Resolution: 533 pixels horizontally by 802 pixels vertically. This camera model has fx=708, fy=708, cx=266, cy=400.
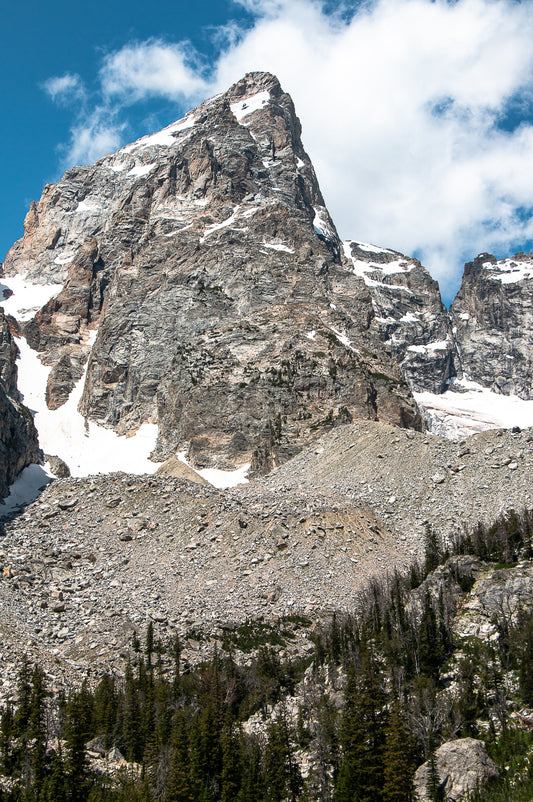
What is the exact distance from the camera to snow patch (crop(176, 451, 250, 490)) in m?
128

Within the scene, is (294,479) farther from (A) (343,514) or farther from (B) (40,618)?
(B) (40,618)

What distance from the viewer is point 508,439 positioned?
9788cm

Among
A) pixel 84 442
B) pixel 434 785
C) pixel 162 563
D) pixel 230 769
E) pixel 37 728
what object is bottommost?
pixel 434 785

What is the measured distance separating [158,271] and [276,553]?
121m

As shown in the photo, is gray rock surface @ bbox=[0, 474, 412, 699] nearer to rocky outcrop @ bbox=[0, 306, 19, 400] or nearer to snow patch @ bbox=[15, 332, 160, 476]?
snow patch @ bbox=[15, 332, 160, 476]

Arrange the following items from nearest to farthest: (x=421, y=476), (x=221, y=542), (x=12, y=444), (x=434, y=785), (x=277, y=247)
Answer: (x=434, y=785)
(x=221, y=542)
(x=421, y=476)
(x=12, y=444)
(x=277, y=247)

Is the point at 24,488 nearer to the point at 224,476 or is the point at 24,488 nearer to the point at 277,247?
the point at 224,476

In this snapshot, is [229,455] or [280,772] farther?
[229,455]

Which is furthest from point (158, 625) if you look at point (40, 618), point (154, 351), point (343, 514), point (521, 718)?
point (154, 351)

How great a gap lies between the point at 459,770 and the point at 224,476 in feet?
307

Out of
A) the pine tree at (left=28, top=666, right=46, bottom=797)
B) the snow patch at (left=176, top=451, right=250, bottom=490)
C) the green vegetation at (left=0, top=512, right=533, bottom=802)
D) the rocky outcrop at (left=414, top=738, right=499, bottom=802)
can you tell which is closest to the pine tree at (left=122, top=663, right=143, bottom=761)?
the green vegetation at (left=0, top=512, right=533, bottom=802)

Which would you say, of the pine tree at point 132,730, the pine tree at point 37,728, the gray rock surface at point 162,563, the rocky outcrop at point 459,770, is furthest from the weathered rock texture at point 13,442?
the rocky outcrop at point 459,770

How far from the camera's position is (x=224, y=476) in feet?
431

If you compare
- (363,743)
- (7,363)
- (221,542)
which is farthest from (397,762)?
(7,363)
